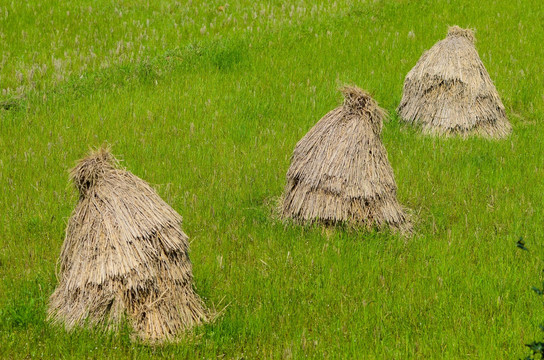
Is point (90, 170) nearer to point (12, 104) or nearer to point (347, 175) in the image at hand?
point (347, 175)

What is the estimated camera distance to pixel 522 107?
43.3 feet

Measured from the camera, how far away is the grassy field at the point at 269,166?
670cm

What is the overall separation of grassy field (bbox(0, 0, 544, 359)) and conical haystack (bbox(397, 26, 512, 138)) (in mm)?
318

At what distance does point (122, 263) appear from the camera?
6195 mm

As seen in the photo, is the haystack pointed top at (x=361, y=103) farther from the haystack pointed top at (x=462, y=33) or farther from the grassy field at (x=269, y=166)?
the haystack pointed top at (x=462, y=33)

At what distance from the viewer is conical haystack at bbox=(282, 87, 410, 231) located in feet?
27.8

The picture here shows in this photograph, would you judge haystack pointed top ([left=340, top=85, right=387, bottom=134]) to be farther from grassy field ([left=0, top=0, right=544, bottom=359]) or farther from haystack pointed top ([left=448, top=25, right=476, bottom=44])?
haystack pointed top ([left=448, top=25, right=476, bottom=44])

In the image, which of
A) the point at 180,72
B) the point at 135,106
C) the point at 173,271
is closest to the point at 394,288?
the point at 173,271

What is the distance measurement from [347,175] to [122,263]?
3.17m

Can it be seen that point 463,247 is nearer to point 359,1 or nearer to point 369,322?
point 369,322

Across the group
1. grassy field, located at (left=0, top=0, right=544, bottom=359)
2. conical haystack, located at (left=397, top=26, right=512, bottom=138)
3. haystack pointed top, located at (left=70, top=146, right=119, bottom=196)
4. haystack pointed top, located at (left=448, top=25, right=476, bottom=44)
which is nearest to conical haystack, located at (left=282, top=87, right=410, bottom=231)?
grassy field, located at (left=0, top=0, right=544, bottom=359)

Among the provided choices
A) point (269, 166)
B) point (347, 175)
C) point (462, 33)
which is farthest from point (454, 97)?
point (347, 175)

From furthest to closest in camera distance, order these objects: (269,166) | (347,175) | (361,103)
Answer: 1. (269,166)
2. (361,103)
3. (347,175)

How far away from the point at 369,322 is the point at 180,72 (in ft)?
29.0
